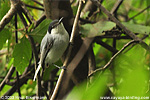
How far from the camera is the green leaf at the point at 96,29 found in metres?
1.91

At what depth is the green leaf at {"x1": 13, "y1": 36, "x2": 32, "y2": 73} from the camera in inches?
71.0

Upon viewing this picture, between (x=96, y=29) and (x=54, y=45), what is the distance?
0.43m

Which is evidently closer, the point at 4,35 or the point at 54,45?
the point at 4,35

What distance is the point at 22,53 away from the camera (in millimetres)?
1822

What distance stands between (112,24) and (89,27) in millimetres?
206

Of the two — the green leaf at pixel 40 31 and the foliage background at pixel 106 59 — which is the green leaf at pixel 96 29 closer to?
the foliage background at pixel 106 59

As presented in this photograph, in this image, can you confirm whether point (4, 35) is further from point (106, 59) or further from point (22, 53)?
point (106, 59)

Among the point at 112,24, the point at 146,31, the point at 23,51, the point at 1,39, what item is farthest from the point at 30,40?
the point at 146,31

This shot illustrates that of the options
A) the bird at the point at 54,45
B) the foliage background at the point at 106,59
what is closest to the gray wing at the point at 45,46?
the bird at the point at 54,45

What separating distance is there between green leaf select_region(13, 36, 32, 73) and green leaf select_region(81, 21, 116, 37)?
50 cm

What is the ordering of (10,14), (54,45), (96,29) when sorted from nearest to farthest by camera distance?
(10,14) < (96,29) < (54,45)

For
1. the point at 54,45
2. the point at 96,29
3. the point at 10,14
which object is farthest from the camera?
the point at 54,45

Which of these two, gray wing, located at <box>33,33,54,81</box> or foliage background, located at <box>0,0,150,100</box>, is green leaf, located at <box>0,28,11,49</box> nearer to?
foliage background, located at <box>0,0,150,100</box>

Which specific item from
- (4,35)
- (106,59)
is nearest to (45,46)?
(4,35)
